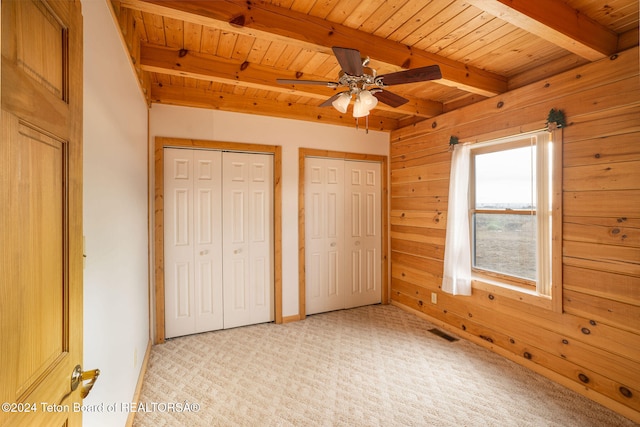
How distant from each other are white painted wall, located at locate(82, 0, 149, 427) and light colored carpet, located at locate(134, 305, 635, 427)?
48 centimetres

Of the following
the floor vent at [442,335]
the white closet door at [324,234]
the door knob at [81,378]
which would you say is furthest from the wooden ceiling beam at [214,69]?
the floor vent at [442,335]

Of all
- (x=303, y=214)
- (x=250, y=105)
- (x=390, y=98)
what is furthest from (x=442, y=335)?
(x=250, y=105)

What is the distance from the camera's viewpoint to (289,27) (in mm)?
1904

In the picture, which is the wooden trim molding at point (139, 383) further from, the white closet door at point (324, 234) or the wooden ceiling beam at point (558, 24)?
the wooden ceiling beam at point (558, 24)

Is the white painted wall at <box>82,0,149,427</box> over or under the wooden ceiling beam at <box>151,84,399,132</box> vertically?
under

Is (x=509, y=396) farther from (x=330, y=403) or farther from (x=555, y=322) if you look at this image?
(x=330, y=403)

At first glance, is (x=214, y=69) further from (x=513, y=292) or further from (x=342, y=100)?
(x=513, y=292)

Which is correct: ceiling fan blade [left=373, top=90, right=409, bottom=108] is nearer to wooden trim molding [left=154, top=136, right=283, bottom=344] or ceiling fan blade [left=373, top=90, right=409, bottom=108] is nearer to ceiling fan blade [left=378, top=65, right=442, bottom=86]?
ceiling fan blade [left=378, top=65, right=442, bottom=86]

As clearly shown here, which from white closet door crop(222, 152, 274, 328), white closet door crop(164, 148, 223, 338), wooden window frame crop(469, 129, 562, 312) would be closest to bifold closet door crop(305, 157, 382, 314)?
white closet door crop(222, 152, 274, 328)

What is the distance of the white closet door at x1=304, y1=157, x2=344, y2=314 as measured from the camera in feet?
12.8

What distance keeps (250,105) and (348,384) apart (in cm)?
306

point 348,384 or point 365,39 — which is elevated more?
point 365,39

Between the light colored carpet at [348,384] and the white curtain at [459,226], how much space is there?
0.65 metres

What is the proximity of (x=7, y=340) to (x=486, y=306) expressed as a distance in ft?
11.3
